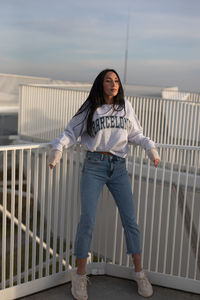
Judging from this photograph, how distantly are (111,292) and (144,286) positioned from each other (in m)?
0.30

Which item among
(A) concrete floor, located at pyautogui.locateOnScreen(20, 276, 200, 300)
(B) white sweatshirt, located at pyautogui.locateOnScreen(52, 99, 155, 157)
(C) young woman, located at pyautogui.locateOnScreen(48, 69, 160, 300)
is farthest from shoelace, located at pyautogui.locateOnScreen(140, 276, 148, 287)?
(B) white sweatshirt, located at pyautogui.locateOnScreen(52, 99, 155, 157)

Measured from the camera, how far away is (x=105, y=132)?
3.41m

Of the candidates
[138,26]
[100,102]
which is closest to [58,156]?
[100,102]

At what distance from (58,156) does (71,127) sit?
30 centimetres

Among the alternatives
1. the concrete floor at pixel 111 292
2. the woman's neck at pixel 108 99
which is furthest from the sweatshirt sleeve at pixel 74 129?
the concrete floor at pixel 111 292

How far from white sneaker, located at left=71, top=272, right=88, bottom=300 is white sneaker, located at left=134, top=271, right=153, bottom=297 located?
1.61 feet

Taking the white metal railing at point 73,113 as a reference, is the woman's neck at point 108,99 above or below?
above

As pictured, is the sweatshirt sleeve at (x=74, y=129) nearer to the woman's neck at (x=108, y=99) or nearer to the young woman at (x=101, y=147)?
the young woman at (x=101, y=147)

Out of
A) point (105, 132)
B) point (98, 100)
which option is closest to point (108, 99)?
point (98, 100)

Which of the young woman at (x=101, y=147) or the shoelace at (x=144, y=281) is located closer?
the young woman at (x=101, y=147)

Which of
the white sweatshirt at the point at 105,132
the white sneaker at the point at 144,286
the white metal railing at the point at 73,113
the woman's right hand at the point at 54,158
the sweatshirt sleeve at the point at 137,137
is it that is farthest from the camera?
the white metal railing at the point at 73,113

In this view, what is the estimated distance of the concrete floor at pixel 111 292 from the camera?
3.60 m

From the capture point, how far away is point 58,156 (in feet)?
10.9

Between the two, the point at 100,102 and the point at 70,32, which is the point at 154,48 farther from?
the point at 100,102
